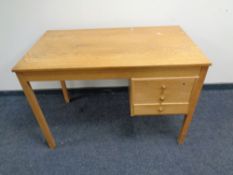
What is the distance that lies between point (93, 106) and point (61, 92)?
44cm

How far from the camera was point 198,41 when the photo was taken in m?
1.54

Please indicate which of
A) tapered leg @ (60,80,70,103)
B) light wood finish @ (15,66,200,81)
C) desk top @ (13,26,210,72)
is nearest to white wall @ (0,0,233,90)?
desk top @ (13,26,210,72)

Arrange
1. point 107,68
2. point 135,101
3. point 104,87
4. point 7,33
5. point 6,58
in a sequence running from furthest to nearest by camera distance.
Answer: point 104,87
point 6,58
point 7,33
point 135,101
point 107,68

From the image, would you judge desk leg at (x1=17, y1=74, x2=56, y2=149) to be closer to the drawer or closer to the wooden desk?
the wooden desk

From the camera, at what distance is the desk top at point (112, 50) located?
923mm

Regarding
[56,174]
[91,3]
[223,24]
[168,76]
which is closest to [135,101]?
[168,76]

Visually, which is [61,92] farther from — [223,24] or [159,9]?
[223,24]

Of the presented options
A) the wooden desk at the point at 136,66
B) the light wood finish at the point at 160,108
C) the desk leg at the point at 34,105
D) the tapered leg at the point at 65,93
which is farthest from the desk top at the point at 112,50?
the tapered leg at the point at 65,93

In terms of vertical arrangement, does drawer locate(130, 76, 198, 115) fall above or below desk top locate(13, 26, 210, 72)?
below

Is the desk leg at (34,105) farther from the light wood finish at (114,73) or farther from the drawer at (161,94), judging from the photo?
the drawer at (161,94)

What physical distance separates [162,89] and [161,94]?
0.04m

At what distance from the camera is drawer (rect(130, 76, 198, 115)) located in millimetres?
976

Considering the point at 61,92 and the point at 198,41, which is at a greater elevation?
the point at 198,41

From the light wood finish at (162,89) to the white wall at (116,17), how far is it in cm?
71
